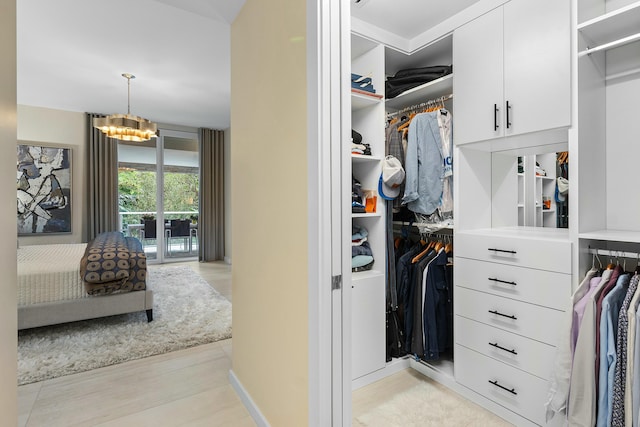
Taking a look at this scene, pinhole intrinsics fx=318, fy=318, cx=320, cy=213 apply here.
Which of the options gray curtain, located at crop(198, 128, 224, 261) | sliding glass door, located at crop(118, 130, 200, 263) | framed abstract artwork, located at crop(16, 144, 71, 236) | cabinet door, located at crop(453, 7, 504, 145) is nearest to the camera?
cabinet door, located at crop(453, 7, 504, 145)

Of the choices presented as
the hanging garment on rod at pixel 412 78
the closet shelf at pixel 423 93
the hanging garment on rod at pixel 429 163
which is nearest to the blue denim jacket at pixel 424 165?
the hanging garment on rod at pixel 429 163

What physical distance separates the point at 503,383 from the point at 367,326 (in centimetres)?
82

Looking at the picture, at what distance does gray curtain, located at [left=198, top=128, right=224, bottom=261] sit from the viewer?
6336 millimetres

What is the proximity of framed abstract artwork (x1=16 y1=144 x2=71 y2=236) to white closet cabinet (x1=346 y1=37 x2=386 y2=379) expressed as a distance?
5142mm

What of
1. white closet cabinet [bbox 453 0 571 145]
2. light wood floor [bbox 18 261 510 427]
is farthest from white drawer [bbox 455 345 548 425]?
white closet cabinet [bbox 453 0 571 145]

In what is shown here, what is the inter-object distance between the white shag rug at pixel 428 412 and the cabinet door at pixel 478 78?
1628mm

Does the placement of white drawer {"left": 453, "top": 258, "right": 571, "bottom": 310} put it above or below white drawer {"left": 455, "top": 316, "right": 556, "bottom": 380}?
above

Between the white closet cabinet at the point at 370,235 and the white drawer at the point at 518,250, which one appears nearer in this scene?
the white drawer at the point at 518,250

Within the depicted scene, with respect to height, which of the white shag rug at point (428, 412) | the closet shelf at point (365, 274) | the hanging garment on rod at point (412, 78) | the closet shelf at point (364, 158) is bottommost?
the white shag rug at point (428, 412)

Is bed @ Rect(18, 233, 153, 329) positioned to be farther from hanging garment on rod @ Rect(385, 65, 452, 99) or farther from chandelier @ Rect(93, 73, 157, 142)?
hanging garment on rod @ Rect(385, 65, 452, 99)

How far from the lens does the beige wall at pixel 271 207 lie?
1353mm

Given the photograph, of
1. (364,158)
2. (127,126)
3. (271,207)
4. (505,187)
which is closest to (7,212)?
(271,207)

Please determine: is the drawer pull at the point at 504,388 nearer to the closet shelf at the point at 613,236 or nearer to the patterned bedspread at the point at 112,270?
the closet shelf at the point at 613,236

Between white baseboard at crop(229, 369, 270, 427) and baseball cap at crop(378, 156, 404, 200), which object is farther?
baseball cap at crop(378, 156, 404, 200)
